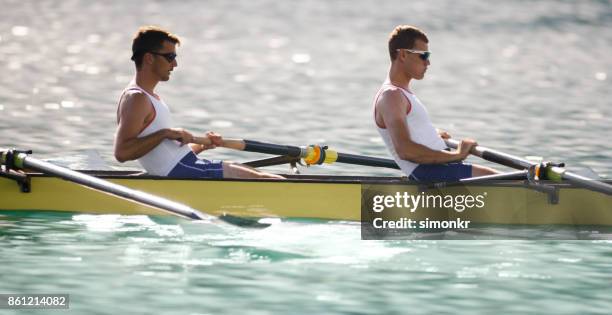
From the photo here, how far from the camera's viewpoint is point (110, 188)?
14.6 metres

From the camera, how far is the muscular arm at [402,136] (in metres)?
14.7

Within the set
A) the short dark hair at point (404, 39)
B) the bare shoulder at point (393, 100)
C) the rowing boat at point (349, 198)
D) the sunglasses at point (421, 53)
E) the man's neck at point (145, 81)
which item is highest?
the short dark hair at point (404, 39)

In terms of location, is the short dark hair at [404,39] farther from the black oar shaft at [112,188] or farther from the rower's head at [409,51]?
the black oar shaft at [112,188]

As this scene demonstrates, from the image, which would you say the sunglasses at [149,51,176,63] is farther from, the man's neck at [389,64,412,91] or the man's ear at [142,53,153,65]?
the man's neck at [389,64,412,91]

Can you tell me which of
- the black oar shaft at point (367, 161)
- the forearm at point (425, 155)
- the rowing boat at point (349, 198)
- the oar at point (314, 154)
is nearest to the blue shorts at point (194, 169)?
the rowing boat at point (349, 198)

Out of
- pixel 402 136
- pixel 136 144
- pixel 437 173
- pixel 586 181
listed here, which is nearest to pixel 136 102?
pixel 136 144

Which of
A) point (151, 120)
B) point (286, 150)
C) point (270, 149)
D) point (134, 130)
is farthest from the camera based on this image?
point (286, 150)

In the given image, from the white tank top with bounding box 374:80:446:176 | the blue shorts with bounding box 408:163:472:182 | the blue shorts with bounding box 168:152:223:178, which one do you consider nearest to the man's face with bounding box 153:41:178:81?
the blue shorts with bounding box 168:152:223:178

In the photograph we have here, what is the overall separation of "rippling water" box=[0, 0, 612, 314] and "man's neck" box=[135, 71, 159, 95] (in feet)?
4.90

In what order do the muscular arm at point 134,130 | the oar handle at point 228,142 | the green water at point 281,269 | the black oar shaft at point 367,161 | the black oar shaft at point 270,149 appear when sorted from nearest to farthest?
the green water at point 281,269
the muscular arm at point 134,130
the oar handle at point 228,142
the black oar shaft at point 270,149
the black oar shaft at point 367,161

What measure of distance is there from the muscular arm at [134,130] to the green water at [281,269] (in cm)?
90

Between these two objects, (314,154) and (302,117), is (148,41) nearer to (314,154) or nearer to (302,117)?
(314,154)

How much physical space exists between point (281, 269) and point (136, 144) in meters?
2.09

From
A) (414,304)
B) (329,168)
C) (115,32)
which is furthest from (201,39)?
(414,304)
